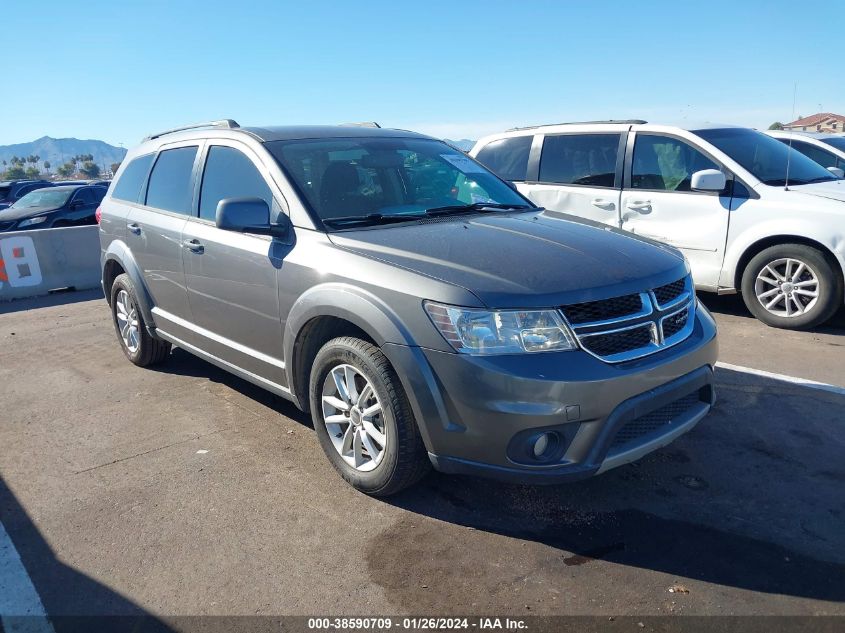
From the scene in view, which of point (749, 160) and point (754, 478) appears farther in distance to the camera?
point (749, 160)

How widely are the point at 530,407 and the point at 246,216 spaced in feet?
6.01

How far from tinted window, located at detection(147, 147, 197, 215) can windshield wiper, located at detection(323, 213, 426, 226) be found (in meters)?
1.47

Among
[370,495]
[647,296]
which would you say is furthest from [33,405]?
[647,296]

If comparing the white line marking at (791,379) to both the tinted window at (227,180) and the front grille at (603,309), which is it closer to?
the front grille at (603,309)

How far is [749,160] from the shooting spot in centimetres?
680

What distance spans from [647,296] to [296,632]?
2.08 meters

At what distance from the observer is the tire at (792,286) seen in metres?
6.16

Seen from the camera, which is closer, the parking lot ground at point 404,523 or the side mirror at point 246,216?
the parking lot ground at point 404,523

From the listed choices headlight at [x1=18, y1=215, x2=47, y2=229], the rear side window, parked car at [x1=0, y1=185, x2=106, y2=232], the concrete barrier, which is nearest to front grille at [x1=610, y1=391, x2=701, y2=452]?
the rear side window

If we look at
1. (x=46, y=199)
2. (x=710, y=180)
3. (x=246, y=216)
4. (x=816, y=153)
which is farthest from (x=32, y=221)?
(x=816, y=153)

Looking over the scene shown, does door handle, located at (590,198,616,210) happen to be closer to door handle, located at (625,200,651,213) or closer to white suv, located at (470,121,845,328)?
white suv, located at (470,121,845,328)

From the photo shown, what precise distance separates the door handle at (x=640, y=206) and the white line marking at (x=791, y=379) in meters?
2.17

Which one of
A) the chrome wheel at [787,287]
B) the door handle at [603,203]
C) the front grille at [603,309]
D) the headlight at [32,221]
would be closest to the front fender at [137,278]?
the front grille at [603,309]

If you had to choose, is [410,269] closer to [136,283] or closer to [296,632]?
[296,632]
